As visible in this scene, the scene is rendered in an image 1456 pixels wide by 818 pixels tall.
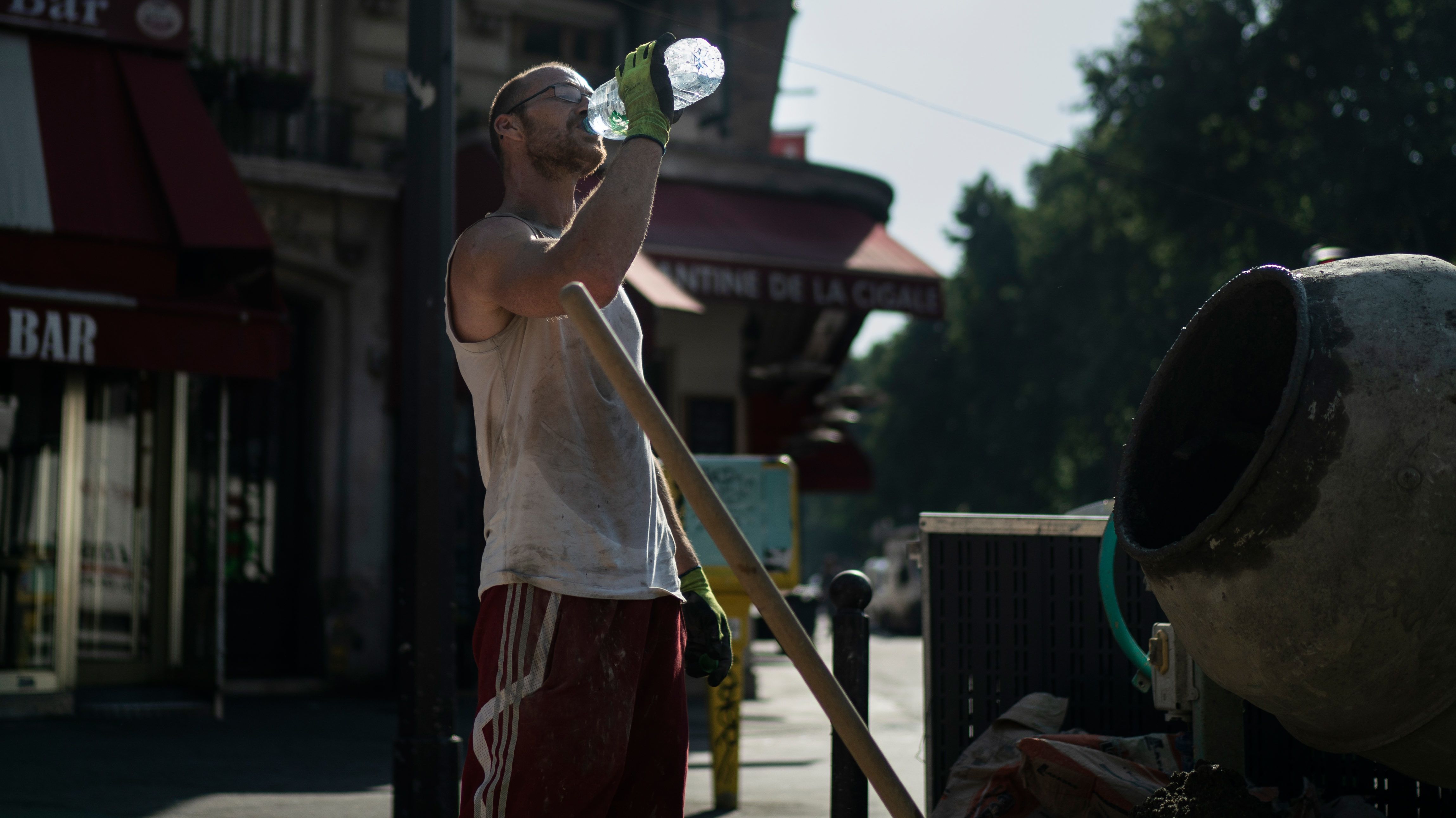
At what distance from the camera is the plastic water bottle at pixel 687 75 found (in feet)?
9.17

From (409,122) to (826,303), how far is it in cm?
802

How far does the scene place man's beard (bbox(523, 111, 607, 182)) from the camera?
A: 115 inches

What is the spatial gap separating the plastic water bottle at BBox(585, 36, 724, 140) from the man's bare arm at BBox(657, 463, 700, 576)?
0.81 meters

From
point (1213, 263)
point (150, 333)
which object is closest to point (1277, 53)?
point (1213, 263)

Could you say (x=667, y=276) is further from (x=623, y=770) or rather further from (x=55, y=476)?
(x=623, y=770)

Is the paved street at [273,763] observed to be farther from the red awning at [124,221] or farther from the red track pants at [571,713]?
the red track pants at [571,713]

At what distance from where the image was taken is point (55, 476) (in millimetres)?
→ 9680

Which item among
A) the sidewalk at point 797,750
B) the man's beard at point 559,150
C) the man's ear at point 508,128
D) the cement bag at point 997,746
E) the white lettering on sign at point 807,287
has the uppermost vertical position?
the white lettering on sign at point 807,287

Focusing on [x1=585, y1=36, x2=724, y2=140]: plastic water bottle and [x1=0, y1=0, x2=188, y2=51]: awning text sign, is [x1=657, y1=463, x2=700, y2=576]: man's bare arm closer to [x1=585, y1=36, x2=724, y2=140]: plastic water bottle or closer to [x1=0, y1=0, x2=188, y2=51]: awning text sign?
[x1=585, y1=36, x2=724, y2=140]: plastic water bottle

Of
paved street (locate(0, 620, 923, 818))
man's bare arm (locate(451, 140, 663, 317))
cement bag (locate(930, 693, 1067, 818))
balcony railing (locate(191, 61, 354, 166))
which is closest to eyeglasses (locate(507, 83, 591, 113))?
man's bare arm (locate(451, 140, 663, 317))

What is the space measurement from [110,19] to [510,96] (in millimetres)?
8089

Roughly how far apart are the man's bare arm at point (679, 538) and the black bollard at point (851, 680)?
1.11m

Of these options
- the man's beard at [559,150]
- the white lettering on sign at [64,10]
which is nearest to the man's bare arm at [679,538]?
the man's beard at [559,150]

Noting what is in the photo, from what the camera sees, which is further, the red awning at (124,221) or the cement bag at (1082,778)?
the red awning at (124,221)
